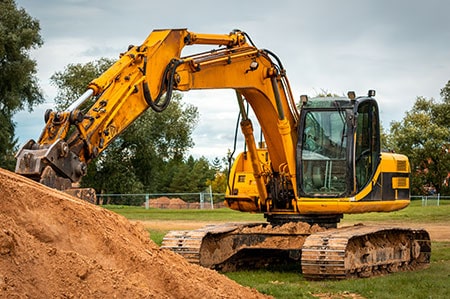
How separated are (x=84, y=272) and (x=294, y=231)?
8.29 meters

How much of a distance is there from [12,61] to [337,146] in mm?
34023

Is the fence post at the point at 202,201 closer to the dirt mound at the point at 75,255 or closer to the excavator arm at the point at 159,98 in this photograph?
the excavator arm at the point at 159,98

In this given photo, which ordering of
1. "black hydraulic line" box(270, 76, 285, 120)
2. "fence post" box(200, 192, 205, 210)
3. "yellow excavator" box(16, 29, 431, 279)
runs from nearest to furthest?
"yellow excavator" box(16, 29, 431, 279) → "black hydraulic line" box(270, 76, 285, 120) → "fence post" box(200, 192, 205, 210)

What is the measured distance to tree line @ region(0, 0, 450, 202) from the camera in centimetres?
4622

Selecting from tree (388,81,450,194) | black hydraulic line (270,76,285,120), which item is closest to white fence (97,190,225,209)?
tree (388,81,450,194)

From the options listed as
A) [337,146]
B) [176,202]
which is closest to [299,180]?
[337,146]

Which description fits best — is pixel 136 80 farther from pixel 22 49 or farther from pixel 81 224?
pixel 22 49

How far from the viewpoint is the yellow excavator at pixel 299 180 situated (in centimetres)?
1444

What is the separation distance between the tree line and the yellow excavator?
31.3 m

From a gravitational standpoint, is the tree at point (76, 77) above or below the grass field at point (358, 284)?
above

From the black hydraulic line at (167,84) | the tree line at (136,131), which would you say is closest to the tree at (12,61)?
the tree line at (136,131)

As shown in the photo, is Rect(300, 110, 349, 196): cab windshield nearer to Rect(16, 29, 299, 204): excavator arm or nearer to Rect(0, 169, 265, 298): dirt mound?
Rect(16, 29, 299, 204): excavator arm

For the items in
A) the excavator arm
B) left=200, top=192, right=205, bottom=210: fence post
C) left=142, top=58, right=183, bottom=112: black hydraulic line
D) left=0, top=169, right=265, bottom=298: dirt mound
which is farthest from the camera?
left=200, top=192, right=205, bottom=210: fence post

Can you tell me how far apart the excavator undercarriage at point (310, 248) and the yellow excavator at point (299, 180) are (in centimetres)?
2
